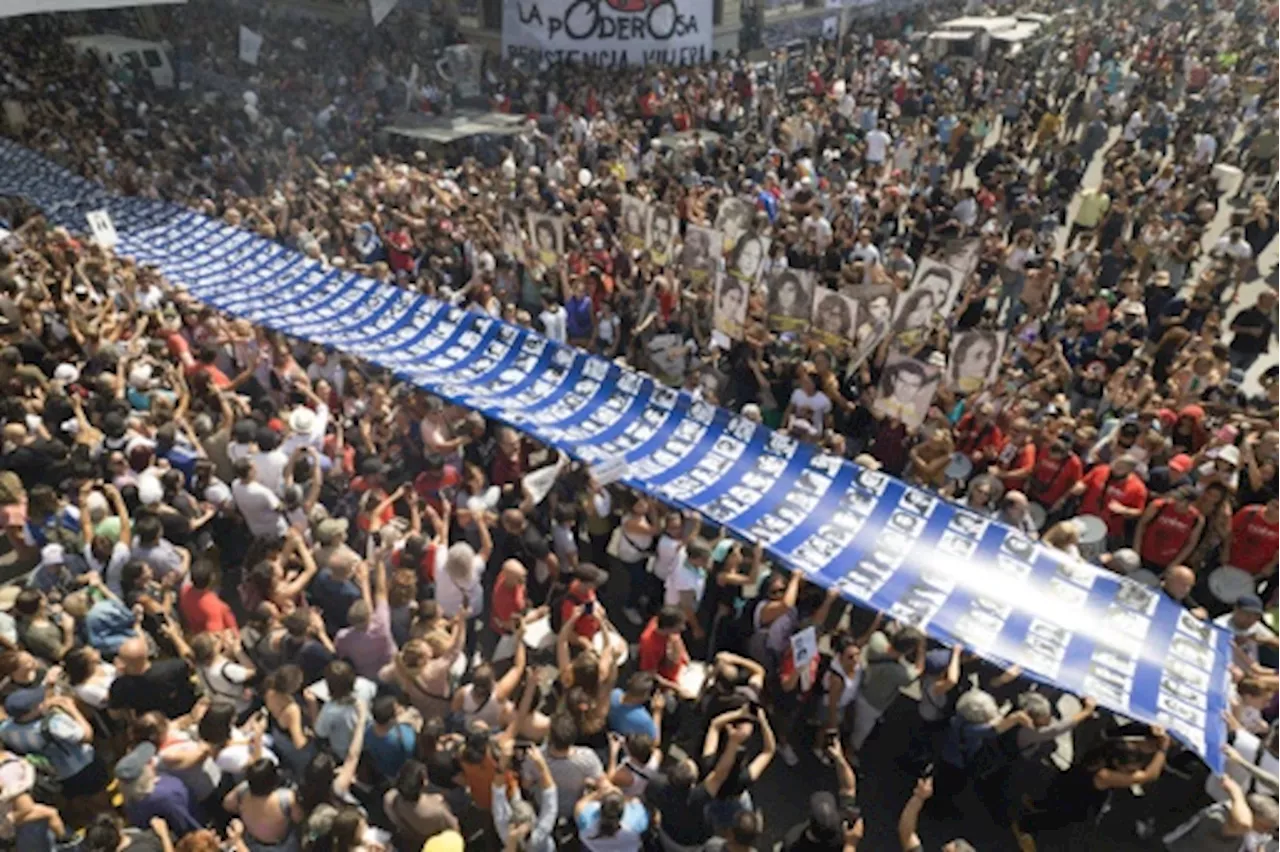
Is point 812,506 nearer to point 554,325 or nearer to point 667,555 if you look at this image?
point 667,555

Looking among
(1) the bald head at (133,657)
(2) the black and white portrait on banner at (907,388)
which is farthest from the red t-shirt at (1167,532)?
(1) the bald head at (133,657)

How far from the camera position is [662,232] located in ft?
33.8

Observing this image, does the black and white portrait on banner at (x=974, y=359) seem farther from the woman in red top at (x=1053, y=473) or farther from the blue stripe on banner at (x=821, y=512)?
the blue stripe on banner at (x=821, y=512)

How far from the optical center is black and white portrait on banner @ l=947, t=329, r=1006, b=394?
732cm

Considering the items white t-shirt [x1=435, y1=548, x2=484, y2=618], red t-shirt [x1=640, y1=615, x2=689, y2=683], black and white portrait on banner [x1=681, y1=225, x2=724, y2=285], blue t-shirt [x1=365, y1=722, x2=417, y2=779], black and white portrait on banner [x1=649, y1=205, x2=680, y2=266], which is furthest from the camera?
black and white portrait on banner [x1=649, y1=205, x2=680, y2=266]

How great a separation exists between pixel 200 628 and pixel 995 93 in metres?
21.3

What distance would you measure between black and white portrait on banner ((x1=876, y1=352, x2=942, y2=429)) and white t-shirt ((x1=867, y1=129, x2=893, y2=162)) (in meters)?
10.6

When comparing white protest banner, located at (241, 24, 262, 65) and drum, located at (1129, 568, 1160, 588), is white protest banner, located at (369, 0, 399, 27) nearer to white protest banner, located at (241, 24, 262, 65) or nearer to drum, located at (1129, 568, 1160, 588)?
white protest banner, located at (241, 24, 262, 65)

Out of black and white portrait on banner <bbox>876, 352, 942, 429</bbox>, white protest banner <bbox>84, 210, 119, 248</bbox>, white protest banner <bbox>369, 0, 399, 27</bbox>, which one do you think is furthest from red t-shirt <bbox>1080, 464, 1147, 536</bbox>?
white protest banner <bbox>369, 0, 399, 27</bbox>

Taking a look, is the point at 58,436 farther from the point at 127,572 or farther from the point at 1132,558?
the point at 1132,558

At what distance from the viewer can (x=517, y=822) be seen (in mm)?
4312

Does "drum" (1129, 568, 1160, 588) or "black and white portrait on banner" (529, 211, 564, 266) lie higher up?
"black and white portrait on banner" (529, 211, 564, 266)

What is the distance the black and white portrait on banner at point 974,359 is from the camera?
24.0 feet

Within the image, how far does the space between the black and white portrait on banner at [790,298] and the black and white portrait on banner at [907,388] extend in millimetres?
1437
